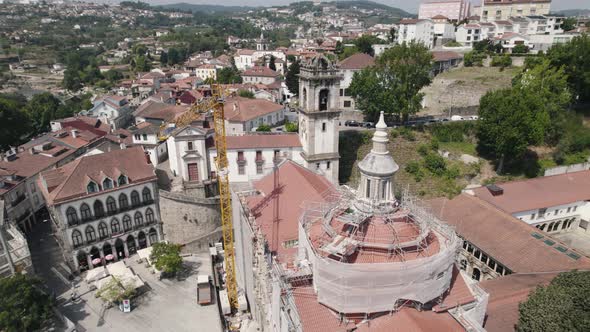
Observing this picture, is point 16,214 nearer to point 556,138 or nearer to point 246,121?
point 246,121

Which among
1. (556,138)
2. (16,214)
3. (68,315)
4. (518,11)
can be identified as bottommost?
(68,315)

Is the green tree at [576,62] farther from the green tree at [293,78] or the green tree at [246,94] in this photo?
the green tree at [246,94]

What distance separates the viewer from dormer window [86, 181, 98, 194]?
3553 cm

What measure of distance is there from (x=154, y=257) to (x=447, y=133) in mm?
38862

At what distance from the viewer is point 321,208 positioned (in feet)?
77.1

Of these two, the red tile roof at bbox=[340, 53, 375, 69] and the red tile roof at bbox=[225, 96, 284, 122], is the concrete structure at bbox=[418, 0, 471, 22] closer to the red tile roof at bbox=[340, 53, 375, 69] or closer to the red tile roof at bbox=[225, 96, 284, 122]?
the red tile roof at bbox=[340, 53, 375, 69]

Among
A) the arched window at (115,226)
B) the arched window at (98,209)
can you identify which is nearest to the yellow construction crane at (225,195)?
the arched window at (115,226)

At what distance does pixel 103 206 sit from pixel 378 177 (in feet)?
92.1

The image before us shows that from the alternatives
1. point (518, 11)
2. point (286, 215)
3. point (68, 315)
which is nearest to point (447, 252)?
point (286, 215)

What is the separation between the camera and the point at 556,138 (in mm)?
50312

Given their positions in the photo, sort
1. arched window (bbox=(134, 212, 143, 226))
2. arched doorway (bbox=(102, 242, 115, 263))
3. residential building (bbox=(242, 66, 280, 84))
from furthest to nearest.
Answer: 1. residential building (bbox=(242, 66, 280, 84))
2. arched window (bbox=(134, 212, 143, 226))
3. arched doorway (bbox=(102, 242, 115, 263))

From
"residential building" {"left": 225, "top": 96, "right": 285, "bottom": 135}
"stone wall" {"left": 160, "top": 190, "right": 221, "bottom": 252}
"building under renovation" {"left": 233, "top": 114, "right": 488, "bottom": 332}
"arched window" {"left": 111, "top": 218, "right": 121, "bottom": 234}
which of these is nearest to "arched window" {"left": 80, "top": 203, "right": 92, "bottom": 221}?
"arched window" {"left": 111, "top": 218, "right": 121, "bottom": 234}

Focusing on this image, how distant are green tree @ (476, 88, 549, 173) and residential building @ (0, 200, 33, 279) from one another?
47.7 metres

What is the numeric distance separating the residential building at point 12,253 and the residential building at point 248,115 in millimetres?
28501
